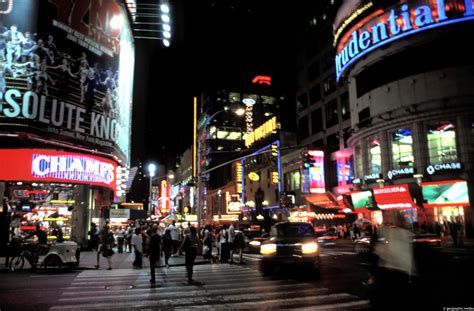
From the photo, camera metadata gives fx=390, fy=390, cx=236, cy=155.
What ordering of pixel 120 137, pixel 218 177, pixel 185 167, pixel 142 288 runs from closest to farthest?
pixel 142 288, pixel 120 137, pixel 218 177, pixel 185 167

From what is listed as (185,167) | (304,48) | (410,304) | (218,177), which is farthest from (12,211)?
(185,167)

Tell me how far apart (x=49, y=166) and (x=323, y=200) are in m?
32.8

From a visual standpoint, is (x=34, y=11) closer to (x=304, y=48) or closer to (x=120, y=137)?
(x=120, y=137)

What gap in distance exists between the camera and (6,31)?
26516mm

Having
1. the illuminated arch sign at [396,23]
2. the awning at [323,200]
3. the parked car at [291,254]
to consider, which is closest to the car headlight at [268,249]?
the parked car at [291,254]

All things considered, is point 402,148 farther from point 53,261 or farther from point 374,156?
point 53,261

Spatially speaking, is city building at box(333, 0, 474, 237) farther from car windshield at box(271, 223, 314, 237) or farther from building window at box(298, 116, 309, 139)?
building window at box(298, 116, 309, 139)

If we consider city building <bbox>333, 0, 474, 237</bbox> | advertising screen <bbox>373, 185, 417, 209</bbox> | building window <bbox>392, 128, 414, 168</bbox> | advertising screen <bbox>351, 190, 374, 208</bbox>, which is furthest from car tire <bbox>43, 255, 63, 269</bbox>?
building window <bbox>392, 128, 414, 168</bbox>

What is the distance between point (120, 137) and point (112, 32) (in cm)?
934

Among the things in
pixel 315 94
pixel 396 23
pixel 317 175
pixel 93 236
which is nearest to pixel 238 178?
pixel 315 94

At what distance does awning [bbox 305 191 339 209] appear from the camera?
47812mm

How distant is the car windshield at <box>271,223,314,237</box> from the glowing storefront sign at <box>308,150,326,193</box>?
33.1 meters

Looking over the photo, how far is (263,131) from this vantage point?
210 feet

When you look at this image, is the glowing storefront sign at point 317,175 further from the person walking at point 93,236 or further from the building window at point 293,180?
the person walking at point 93,236
